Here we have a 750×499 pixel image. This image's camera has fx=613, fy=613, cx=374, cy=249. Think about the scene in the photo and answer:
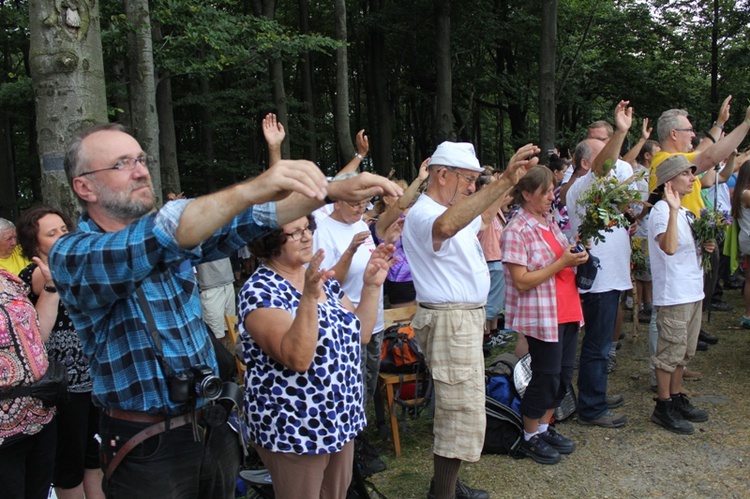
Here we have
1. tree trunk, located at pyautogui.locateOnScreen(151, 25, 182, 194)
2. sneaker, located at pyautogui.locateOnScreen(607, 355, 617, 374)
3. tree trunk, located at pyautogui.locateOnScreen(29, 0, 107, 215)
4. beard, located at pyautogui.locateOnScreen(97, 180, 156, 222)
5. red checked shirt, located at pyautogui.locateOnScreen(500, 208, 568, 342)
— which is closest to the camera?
beard, located at pyautogui.locateOnScreen(97, 180, 156, 222)

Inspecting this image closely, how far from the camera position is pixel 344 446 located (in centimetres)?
291

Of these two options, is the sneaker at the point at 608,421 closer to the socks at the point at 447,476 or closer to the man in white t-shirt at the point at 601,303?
the man in white t-shirt at the point at 601,303

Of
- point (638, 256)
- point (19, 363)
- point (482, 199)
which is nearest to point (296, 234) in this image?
point (482, 199)

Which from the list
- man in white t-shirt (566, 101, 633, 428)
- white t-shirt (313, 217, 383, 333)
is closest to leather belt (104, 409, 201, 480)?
white t-shirt (313, 217, 383, 333)

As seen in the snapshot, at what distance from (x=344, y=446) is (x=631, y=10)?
64.5ft

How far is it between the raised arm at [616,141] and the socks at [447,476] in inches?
97.2

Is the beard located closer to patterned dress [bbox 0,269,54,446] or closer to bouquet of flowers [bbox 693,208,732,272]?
patterned dress [bbox 0,269,54,446]

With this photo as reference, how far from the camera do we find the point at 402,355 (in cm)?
501

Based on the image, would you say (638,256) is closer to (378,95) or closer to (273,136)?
(273,136)

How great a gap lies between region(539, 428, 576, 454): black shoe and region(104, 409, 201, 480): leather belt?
3.25m

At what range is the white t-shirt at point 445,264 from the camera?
3787 millimetres

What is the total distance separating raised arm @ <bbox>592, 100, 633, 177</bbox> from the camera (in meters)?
4.59

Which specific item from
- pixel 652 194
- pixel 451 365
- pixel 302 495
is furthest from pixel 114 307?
pixel 652 194

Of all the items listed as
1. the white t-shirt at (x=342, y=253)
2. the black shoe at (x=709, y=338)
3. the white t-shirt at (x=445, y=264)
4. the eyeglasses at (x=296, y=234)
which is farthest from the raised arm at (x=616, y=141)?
the black shoe at (x=709, y=338)
